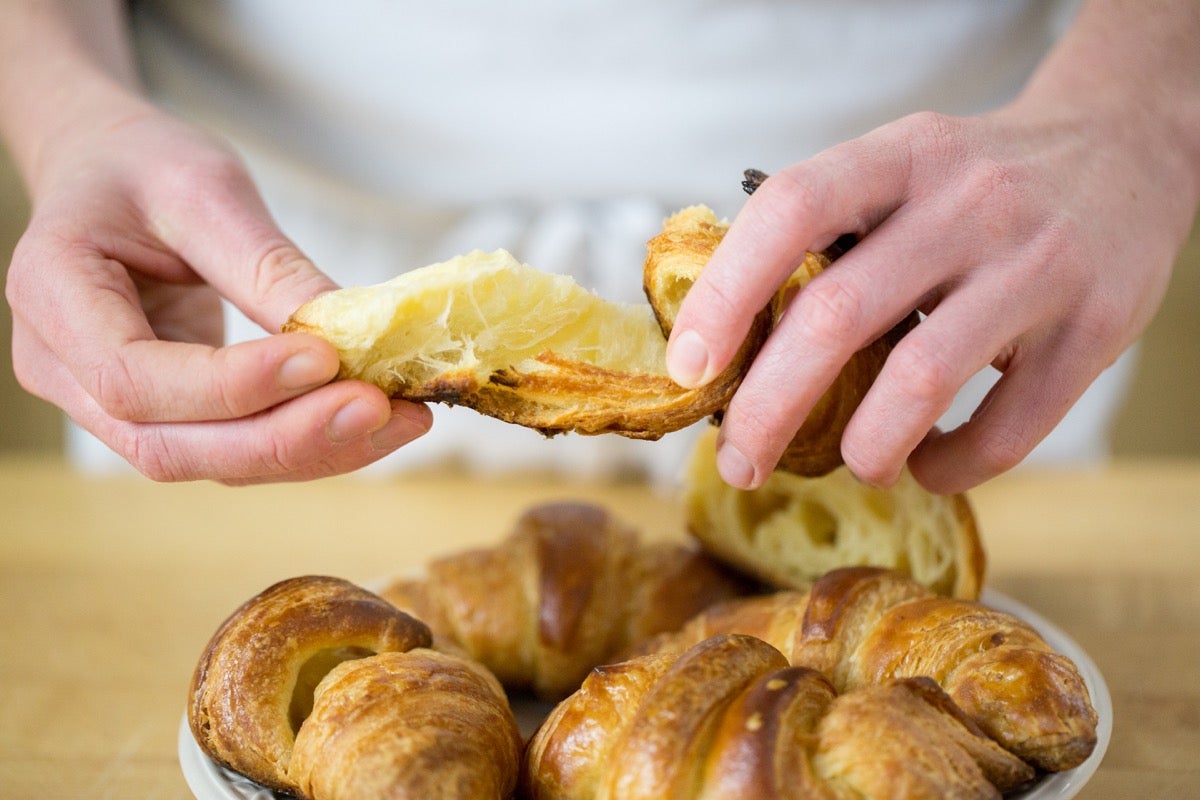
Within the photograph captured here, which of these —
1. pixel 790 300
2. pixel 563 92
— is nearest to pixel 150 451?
pixel 790 300

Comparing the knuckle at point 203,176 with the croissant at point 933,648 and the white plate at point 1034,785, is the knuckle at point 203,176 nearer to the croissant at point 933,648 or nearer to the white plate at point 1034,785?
the white plate at point 1034,785

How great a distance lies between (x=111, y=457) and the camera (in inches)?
105

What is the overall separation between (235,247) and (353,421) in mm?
361

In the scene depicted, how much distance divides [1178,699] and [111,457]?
2.28 meters

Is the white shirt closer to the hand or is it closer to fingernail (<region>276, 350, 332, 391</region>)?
the hand

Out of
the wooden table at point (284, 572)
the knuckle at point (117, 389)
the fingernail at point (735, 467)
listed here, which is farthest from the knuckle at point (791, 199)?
the wooden table at point (284, 572)

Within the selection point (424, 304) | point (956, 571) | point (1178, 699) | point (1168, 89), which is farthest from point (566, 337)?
point (1178, 699)

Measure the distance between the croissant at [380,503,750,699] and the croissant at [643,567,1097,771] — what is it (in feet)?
0.50

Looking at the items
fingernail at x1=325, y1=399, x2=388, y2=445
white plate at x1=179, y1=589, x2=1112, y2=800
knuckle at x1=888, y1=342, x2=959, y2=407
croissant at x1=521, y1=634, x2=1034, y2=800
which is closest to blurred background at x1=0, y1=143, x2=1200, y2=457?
white plate at x1=179, y1=589, x2=1112, y2=800

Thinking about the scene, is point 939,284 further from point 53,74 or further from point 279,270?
point 53,74

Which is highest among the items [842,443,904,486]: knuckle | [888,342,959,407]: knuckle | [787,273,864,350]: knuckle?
[787,273,864,350]: knuckle

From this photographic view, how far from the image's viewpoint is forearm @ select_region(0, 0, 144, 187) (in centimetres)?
153

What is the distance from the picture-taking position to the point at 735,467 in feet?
3.72

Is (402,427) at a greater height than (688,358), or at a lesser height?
lesser
